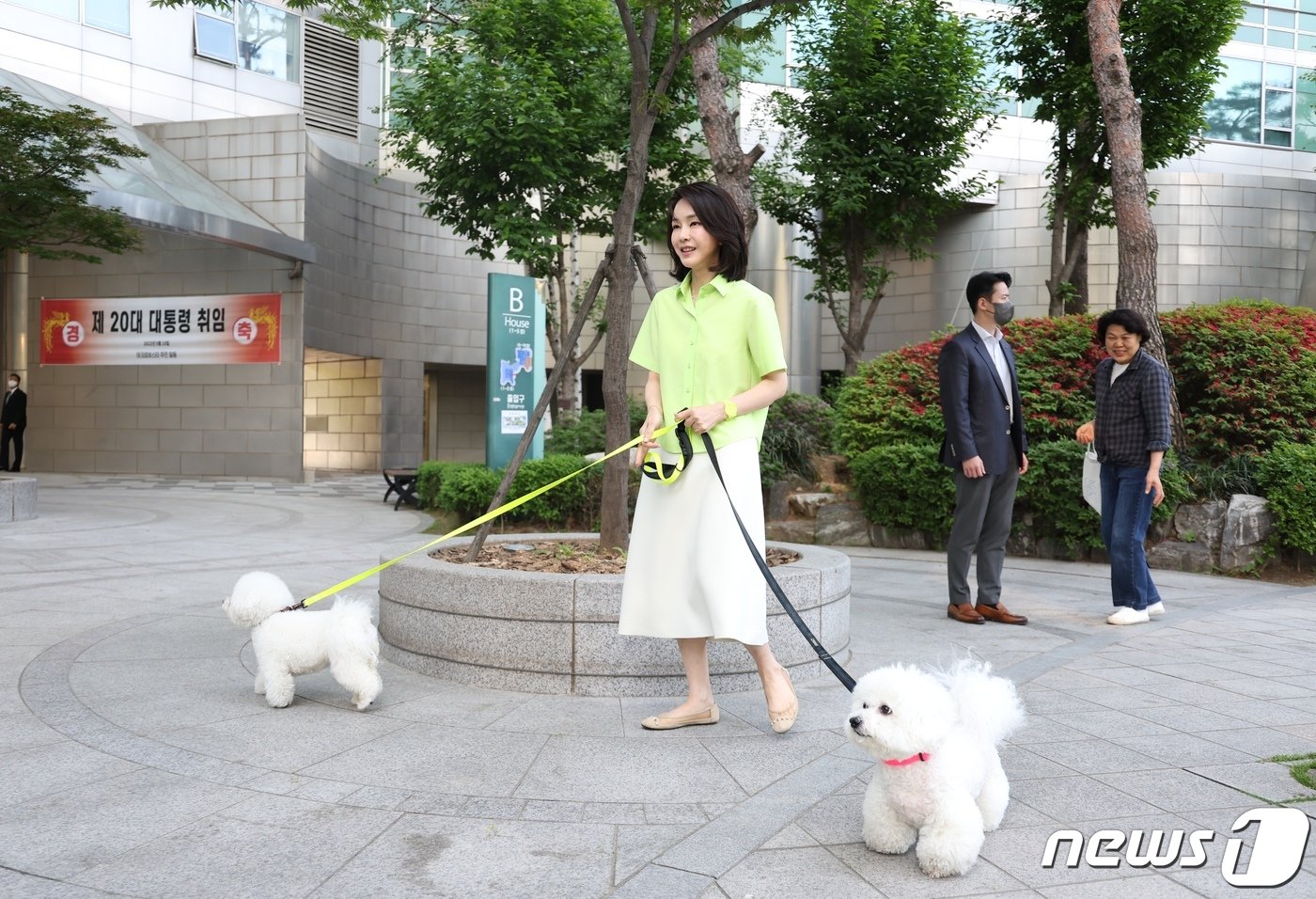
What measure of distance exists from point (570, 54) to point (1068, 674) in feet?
41.9

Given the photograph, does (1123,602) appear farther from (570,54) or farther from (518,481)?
(570,54)

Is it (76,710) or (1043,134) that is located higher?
(1043,134)

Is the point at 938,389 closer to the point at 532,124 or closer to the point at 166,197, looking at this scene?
the point at 532,124

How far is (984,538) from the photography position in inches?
239

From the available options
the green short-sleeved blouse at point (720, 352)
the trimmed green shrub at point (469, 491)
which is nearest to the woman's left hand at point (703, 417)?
the green short-sleeved blouse at point (720, 352)

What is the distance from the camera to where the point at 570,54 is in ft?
49.4

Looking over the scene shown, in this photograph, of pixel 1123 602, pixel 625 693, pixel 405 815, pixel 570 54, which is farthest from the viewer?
pixel 570 54

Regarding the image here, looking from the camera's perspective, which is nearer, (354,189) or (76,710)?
(76,710)

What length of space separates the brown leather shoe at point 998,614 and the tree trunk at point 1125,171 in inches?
179

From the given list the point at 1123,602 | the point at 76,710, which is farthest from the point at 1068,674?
the point at 76,710

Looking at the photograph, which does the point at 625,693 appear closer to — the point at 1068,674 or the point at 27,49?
the point at 1068,674

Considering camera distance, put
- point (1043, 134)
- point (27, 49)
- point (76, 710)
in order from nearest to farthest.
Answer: point (76, 710) → point (27, 49) → point (1043, 134)

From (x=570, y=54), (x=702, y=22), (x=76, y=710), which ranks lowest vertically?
(x=76, y=710)

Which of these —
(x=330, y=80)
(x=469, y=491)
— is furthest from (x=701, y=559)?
(x=330, y=80)
